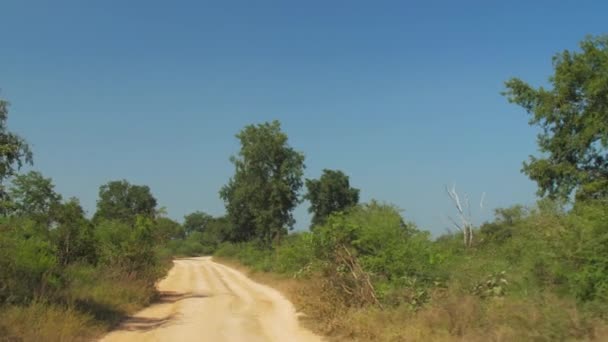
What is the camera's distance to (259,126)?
45.4 meters

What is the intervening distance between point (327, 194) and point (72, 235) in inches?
1600

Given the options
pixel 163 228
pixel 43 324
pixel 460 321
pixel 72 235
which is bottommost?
pixel 43 324

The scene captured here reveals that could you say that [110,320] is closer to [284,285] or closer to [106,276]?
[106,276]

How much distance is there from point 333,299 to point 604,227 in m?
7.58

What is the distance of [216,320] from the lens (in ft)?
56.2

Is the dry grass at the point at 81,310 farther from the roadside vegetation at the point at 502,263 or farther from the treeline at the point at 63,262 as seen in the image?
the roadside vegetation at the point at 502,263

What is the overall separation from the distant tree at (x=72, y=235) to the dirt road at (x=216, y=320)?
3447 mm

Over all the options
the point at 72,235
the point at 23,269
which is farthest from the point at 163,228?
the point at 23,269

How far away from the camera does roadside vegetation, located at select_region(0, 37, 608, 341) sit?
9.85 m

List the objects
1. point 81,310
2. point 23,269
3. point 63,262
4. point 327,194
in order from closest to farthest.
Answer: point 23,269, point 81,310, point 63,262, point 327,194

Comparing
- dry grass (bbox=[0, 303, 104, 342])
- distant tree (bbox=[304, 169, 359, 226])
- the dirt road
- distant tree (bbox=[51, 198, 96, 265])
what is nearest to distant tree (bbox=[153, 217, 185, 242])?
the dirt road

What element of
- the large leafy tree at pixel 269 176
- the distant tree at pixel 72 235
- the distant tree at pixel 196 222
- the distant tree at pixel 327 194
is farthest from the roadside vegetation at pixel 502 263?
the distant tree at pixel 196 222

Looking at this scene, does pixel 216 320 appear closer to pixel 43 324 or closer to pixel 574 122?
pixel 43 324

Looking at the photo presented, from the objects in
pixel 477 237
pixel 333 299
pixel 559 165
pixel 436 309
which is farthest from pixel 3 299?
pixel 559 165
